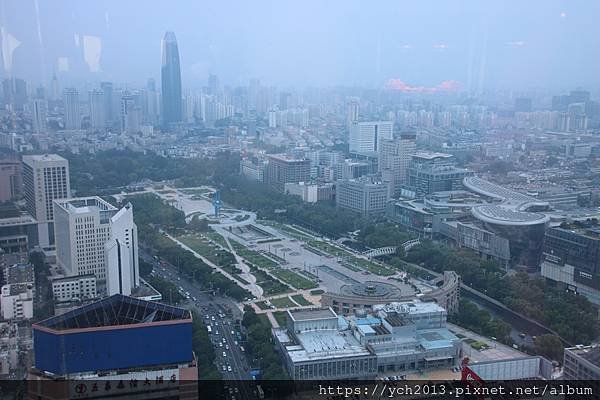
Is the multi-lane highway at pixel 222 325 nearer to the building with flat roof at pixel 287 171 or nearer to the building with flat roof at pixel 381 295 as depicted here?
the building with flat roof at pixel 381 295

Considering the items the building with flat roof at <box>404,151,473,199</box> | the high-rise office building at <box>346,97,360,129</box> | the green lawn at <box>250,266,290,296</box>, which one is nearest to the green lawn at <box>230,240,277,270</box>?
the green lawn at <box>250,266,290,296</box>

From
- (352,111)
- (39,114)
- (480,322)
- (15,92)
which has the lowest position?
(480,322)

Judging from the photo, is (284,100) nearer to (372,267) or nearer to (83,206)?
(372,267)

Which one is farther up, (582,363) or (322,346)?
(582,363)

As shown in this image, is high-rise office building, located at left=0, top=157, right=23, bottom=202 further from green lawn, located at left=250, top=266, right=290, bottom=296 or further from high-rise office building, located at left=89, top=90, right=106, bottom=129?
green lawn, located at left=250, top=266, right=290, bottom=296

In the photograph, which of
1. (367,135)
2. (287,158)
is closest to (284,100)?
(367,135)

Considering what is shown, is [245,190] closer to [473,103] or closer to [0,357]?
[473,103]

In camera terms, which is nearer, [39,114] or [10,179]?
[10,179]

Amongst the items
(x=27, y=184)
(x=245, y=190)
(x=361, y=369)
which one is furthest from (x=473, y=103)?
(x=361, y=369)
